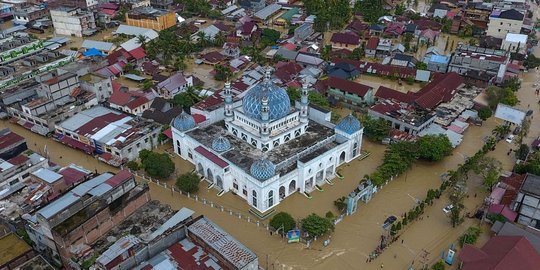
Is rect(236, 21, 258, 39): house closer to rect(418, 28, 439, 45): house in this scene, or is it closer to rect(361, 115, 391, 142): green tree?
rect(418, 28, 439, 45): house

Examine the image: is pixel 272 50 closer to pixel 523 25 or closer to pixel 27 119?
pixel 27 119

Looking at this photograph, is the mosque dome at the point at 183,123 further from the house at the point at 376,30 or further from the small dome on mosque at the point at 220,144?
the house at the point at 376,30

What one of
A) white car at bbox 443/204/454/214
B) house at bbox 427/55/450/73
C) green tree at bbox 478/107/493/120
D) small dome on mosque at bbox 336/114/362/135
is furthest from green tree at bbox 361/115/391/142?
house at bbox 427/55/450/73

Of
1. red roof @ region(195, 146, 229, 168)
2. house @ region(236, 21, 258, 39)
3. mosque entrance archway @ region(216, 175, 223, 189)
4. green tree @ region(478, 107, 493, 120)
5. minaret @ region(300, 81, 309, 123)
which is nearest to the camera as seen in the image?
red roof @ region(195, 146, 229, 168)

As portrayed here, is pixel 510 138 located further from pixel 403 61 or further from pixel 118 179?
pixel 118 179

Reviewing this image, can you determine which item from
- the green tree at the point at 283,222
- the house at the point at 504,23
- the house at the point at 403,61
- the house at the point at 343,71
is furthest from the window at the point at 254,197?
the house at the point at 504,23

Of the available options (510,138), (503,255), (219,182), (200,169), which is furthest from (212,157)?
(510,138)
